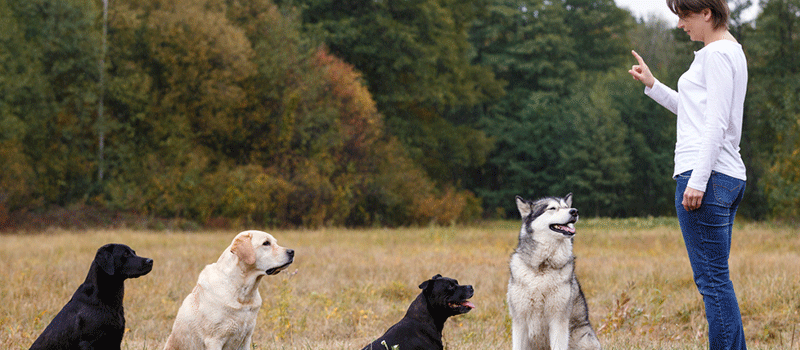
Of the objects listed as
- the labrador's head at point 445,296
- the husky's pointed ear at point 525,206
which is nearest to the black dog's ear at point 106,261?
the labrador's head at point 445,296

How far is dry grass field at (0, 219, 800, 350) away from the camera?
673 centimetres

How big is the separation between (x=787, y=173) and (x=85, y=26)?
87.4 feet

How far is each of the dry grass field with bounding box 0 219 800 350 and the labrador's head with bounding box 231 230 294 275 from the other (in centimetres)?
73

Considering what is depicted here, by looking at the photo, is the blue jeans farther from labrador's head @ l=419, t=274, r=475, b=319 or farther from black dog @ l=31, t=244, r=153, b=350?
black dog @ l=31, t=244, r=153, b=350

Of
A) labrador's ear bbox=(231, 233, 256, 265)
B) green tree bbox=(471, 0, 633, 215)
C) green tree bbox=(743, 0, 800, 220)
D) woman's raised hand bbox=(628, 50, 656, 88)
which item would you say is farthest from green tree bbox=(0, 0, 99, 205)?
green tree bbox=(743, 0, 800, 220)

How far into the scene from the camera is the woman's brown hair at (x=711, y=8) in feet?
13.0

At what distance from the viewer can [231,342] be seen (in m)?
4.58

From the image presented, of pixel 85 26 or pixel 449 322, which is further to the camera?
pixel 85 26

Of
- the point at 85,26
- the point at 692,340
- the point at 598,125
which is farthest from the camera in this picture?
the point at 598,125

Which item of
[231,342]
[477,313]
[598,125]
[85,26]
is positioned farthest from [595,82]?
[231,342]

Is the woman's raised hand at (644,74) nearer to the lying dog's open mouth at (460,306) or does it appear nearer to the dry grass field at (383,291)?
the lying dog's open mouth at (460,306)

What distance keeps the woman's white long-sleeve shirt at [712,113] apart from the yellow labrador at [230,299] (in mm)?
2759

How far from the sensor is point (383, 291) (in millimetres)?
9344

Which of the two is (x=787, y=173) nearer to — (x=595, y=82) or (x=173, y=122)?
(x=595, y=82)
